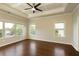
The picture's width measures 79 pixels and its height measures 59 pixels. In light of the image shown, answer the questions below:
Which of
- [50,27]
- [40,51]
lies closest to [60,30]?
[50,27]

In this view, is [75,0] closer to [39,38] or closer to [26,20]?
[39,38]

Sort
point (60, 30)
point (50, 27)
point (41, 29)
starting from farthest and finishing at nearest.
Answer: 1. point (41, 29)
2. point (50, 27)
3. point (60, 30)

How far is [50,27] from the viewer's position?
483 centimetres

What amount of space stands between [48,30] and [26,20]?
6.31 feet

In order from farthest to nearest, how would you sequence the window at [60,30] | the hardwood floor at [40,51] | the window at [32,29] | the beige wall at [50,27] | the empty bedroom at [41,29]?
the window at [32,29] → the window at [60,30] → the beige wall at [50,27] → the empty bedroom at [41,29] → the hardwood floor at [40,51]

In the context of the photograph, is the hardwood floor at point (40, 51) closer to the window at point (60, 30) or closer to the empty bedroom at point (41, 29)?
the empty bedroom at point (41, 29)

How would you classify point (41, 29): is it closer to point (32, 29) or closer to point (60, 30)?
point (32, 29)

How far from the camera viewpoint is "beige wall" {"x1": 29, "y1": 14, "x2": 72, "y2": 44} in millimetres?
3485

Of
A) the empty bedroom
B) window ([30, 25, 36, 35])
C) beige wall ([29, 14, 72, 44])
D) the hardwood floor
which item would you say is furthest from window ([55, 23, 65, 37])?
window ([30, 25, 36, 35])

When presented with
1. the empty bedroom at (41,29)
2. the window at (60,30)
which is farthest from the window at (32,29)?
the window at (60,30)

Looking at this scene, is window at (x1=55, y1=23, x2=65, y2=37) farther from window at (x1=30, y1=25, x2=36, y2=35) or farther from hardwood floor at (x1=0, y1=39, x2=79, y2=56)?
window at (x1=30, y1=25, x2=36, y2=35)

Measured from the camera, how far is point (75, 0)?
56 centimetres

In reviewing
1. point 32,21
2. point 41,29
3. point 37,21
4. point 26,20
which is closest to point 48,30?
point 41,29

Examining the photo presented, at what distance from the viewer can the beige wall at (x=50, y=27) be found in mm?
3485
